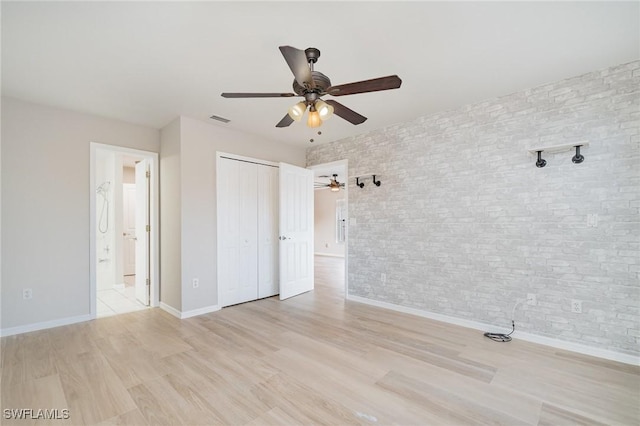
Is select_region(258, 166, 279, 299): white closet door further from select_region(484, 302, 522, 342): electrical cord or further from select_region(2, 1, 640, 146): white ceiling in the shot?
select_region(484, 302, 522, 342): electrical cord

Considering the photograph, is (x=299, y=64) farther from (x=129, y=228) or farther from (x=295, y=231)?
(x=129, y=228)

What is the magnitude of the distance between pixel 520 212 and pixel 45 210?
5407mm

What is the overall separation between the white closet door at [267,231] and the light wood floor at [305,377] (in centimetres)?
133

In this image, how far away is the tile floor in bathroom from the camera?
3921 mm

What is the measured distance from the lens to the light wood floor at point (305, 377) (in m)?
1.83

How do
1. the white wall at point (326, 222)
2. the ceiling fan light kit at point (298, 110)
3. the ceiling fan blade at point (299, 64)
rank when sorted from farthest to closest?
1. the white wall at point (326, 222)
2. the ceiling fan light kit at point (298, 110)
3. the ceiling fan blade at point (299, 64)

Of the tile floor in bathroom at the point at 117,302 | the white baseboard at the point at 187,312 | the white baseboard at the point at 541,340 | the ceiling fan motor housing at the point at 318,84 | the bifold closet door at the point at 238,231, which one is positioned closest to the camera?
the ceiling fan motor housing at the point at 318,84

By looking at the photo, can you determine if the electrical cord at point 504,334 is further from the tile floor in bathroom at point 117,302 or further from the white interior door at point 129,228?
the white interior door at point 129,228

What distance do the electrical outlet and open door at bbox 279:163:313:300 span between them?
3522 mm

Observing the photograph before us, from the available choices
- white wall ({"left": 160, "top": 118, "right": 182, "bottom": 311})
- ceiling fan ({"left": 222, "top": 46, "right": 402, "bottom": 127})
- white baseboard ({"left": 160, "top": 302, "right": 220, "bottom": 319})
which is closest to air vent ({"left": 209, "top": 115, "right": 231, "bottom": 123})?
white wall ({"left": 160, "top": 118, "right": 182, "bottom": 311})

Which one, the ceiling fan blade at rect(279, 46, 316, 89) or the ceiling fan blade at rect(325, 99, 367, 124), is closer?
the ceiling fan blade at rect(279, 46, 316, 89)

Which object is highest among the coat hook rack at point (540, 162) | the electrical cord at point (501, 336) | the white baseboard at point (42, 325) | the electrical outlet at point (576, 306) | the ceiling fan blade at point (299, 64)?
the ceiling fan blade at point (299, 64)

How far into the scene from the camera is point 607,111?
2568mm

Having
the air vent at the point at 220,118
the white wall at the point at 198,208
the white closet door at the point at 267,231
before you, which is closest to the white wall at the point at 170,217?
the white wall at the point at 198,208
